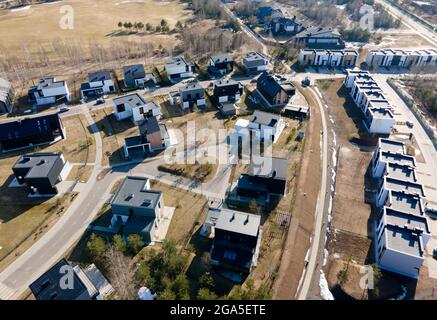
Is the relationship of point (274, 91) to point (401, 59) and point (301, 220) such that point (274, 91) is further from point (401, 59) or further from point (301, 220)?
point (401, 59)

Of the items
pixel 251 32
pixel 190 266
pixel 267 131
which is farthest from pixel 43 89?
pixel 251 32

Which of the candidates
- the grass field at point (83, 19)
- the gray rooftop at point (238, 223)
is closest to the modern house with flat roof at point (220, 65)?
the grass field at point (83, 19)

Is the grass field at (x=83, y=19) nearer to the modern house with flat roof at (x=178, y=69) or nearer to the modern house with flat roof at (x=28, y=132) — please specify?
the modern house with flat roof at (x=178, y=69)

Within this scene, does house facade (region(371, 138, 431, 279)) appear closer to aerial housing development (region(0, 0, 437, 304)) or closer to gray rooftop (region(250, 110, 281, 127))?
aerial housing development (region(0, 0, 437, 304))

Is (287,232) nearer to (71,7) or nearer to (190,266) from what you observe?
(190,266)

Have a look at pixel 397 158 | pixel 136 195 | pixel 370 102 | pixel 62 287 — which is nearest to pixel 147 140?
pixel 136 195
